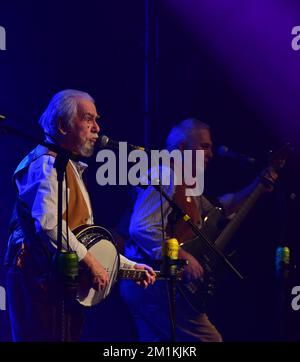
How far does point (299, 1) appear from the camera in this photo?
240 inches

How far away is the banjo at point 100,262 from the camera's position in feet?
13.4

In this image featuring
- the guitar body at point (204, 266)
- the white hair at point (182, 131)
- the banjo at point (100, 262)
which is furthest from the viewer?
the white hair at point (182, 131)

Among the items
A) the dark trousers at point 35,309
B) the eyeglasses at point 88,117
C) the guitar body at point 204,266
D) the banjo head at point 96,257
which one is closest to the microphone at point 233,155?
the guitar body at point 204,266

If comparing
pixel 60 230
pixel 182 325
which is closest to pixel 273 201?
pixel 182 325

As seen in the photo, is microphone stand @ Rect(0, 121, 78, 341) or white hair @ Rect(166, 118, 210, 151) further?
white hair @ Rect(166, 118, 210, 151)

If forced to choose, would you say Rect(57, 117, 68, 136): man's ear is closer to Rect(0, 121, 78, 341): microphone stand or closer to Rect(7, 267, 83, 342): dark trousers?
Rect(0, 121, 78, 341): microphone stand

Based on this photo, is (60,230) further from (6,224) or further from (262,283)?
(262,283)

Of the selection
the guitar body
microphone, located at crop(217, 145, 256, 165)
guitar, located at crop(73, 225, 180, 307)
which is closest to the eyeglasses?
guitar, located at crop(73, 225, 180, 307)

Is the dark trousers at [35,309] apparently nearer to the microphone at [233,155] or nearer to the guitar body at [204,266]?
the guitar body at [204,266]

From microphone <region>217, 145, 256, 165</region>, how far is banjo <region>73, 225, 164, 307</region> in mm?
1423

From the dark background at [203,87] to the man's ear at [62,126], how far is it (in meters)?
0.80

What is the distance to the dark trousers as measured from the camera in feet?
13.1

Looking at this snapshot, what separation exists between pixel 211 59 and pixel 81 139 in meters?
1.96
